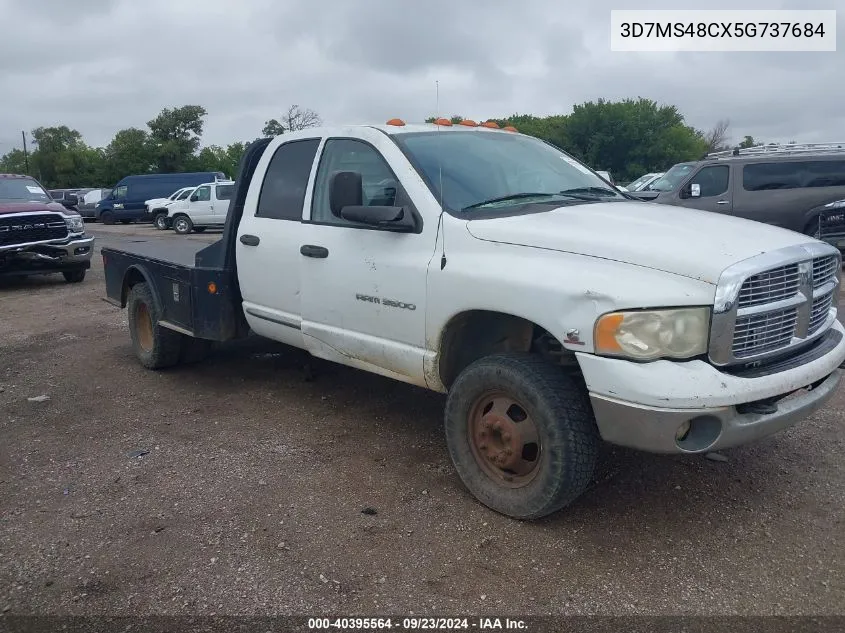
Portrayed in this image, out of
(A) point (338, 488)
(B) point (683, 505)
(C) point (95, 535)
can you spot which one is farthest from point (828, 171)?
(C) point (95, 535)

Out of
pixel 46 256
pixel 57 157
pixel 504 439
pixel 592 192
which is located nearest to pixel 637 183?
pixel 46 256

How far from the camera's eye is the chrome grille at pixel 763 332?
315 cm

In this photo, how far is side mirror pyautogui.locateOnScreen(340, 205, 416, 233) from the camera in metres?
3.94

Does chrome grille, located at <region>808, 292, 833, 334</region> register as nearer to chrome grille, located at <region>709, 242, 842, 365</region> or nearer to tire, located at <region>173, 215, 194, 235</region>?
chrome grille, located at <region>709, 242, 842, 365</region>

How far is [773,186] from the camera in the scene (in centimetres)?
1171

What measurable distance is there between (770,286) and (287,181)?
310cm

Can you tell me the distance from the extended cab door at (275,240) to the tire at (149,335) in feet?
3.90

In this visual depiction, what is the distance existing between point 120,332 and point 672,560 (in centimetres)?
663

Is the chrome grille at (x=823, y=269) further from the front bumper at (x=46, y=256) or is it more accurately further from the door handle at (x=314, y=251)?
the front bumper at (x=46, y=256)

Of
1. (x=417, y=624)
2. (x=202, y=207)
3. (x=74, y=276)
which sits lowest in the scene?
(x=417, y=624)

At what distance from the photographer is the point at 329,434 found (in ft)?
15.8

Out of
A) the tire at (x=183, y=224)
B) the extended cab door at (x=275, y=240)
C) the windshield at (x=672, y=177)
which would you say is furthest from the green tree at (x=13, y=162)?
the extended cab door at (x=275, y=240)

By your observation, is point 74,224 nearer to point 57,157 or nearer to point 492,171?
point 492,171

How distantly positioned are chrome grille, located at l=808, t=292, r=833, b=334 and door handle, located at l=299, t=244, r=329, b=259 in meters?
2.62
